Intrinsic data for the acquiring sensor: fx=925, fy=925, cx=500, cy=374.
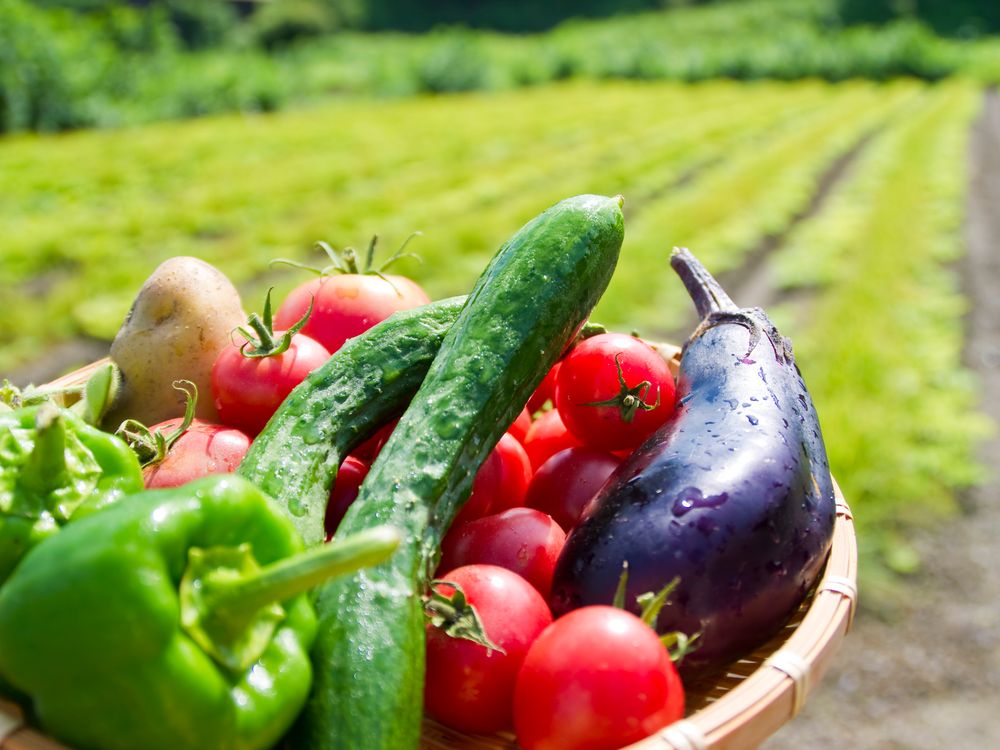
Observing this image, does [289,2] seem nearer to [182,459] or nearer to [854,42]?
[854,42]

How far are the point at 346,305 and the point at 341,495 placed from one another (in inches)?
19.9

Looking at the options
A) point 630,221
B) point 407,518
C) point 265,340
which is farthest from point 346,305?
point 630,221

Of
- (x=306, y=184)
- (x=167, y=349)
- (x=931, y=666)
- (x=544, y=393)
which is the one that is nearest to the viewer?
(x=167, y=349)

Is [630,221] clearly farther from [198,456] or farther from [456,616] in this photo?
[456,616]

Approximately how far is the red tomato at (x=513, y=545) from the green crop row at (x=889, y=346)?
246 cm

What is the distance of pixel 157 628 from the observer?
1.14 m

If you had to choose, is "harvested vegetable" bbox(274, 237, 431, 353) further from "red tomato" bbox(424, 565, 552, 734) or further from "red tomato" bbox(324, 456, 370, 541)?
"red tomato" bbox(424, 565, 552, 734)

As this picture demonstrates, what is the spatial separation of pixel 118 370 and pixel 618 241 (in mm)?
1152

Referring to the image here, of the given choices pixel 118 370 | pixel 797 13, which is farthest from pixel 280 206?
pixel 797 13

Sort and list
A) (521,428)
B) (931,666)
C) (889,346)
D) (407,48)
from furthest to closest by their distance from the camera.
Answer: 1. (407,48)
2. (889,346)
3. (931,666)
4. (521,428)

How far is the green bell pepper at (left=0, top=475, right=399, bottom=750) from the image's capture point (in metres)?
1.13

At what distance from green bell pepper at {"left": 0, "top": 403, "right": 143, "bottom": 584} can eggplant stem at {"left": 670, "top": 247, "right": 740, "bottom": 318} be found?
1254 millimetres

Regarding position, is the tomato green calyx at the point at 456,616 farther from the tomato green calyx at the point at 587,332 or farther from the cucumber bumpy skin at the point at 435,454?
the tomato green calyx at the point at 587,332

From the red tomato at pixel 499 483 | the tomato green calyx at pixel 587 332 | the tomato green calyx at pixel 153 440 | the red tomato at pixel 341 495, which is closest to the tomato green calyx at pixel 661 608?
the red tomato at pixel 499 483
